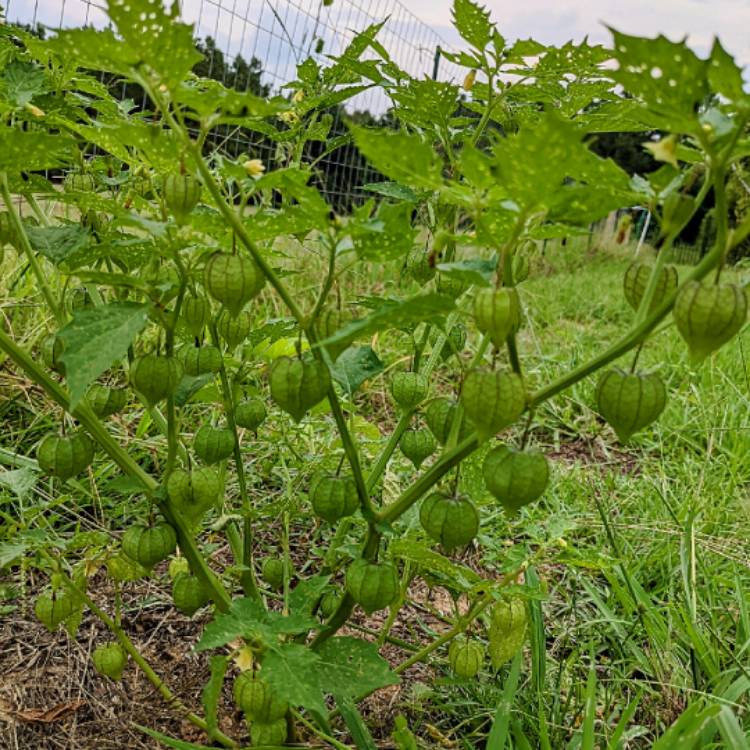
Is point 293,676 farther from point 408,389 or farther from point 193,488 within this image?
point 408,389

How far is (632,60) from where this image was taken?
57 cm

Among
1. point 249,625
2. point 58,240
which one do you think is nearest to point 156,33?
point 58,240

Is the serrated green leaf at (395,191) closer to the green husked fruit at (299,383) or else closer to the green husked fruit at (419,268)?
the green husked fruit at (419,268)

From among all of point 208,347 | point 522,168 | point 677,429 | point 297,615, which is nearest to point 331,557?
point 297,615

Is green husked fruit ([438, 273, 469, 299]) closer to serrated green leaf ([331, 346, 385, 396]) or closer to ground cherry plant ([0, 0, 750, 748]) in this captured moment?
ground cherry plant ([0, 0, 750, 748])

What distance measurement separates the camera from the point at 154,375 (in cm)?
82

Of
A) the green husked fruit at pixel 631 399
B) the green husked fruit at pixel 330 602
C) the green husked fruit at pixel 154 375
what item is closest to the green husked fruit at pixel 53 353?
the green husked fruit at pixel 154 375

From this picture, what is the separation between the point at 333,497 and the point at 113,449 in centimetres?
26

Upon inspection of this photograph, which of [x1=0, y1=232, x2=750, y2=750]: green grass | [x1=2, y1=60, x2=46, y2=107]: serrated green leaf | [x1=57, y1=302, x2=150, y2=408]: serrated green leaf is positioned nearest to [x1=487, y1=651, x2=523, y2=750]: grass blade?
[x1=0, y1=232, x2=750, y2=750]: green grass

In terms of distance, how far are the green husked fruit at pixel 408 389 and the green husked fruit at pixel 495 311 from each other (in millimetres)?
382

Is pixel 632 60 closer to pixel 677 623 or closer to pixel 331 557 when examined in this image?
pixel 331 557

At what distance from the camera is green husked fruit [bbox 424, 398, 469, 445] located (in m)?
0.93

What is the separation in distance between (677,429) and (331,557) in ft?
5.85

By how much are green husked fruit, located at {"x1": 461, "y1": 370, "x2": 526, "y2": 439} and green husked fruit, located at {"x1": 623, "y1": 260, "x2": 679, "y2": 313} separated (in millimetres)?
162
